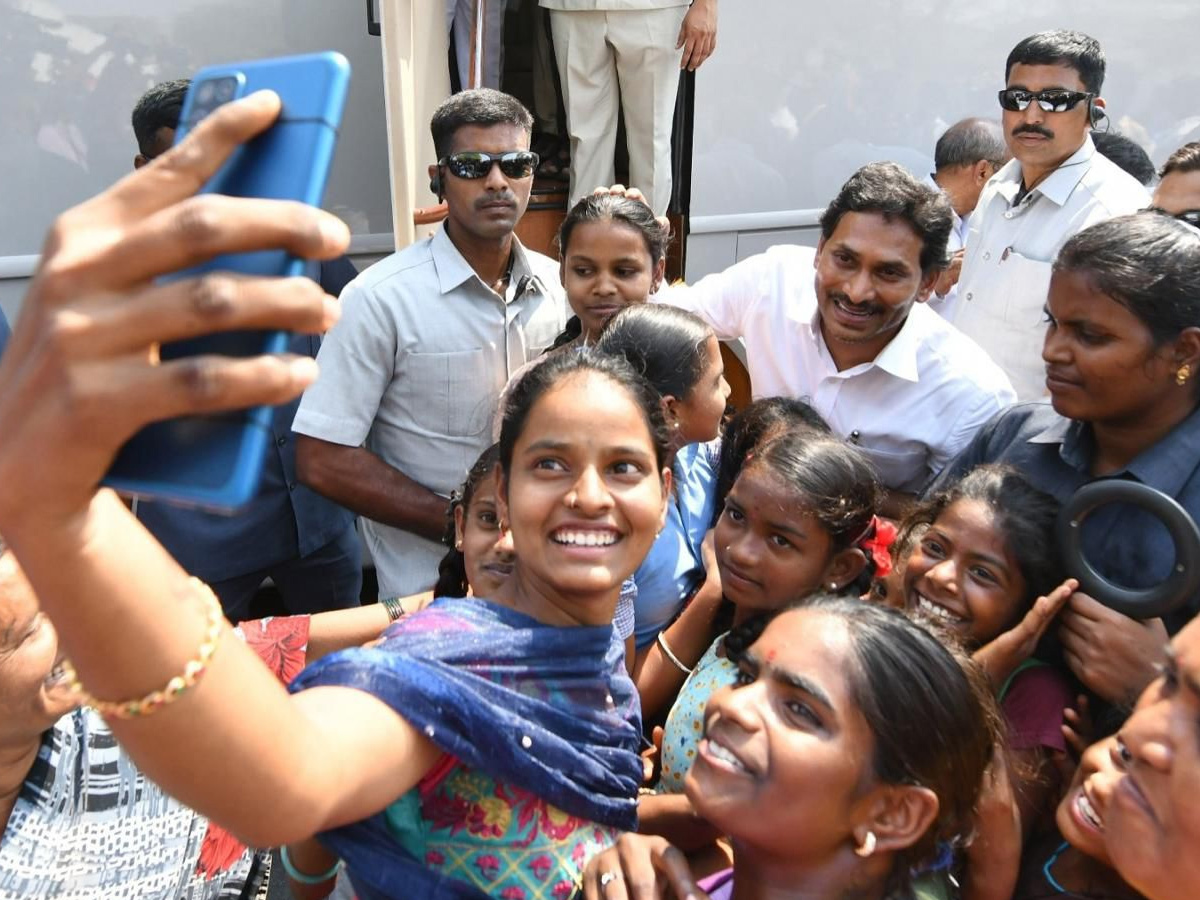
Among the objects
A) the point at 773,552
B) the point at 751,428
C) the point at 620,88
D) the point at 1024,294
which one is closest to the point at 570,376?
the point at 773,552

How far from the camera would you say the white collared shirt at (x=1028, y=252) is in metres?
3.50

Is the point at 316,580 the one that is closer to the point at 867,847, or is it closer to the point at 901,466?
the point at 901,466

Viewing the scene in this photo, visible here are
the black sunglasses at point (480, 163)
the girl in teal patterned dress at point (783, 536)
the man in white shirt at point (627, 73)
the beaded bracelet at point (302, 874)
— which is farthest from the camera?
the man in white shirt at point (627, 73)

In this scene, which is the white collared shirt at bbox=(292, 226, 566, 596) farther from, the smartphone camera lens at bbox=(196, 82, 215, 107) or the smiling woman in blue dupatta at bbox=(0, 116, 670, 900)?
the smartphone camera lens at bbox=(196, 82, 215, 107)

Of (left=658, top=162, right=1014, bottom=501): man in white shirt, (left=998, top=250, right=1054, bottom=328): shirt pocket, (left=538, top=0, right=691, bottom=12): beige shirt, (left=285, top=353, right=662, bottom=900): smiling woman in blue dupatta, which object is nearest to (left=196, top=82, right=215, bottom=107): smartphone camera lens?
(left=285, top=353, right=662, bottom=900): smiling woman in blue dupatta

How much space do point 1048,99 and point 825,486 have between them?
2.45m

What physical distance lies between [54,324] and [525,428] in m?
0.90

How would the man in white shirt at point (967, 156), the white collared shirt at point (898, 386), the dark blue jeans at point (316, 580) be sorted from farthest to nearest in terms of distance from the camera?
the man in white shirt at point (967, 156) < the dark blue jeans at point (316, 580) < the white collared shirt at point (898, 386)

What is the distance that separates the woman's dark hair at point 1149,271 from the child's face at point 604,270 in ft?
3.84

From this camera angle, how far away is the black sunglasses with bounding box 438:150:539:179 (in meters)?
2.84

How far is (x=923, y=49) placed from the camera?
15.9 ft

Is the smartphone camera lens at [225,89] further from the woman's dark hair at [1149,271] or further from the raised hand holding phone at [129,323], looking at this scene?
the woman's dark hair at [1149,271]

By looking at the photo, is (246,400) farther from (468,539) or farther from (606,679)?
(468,539)

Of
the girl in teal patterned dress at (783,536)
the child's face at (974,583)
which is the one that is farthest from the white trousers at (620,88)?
the child's face at (974,583)
